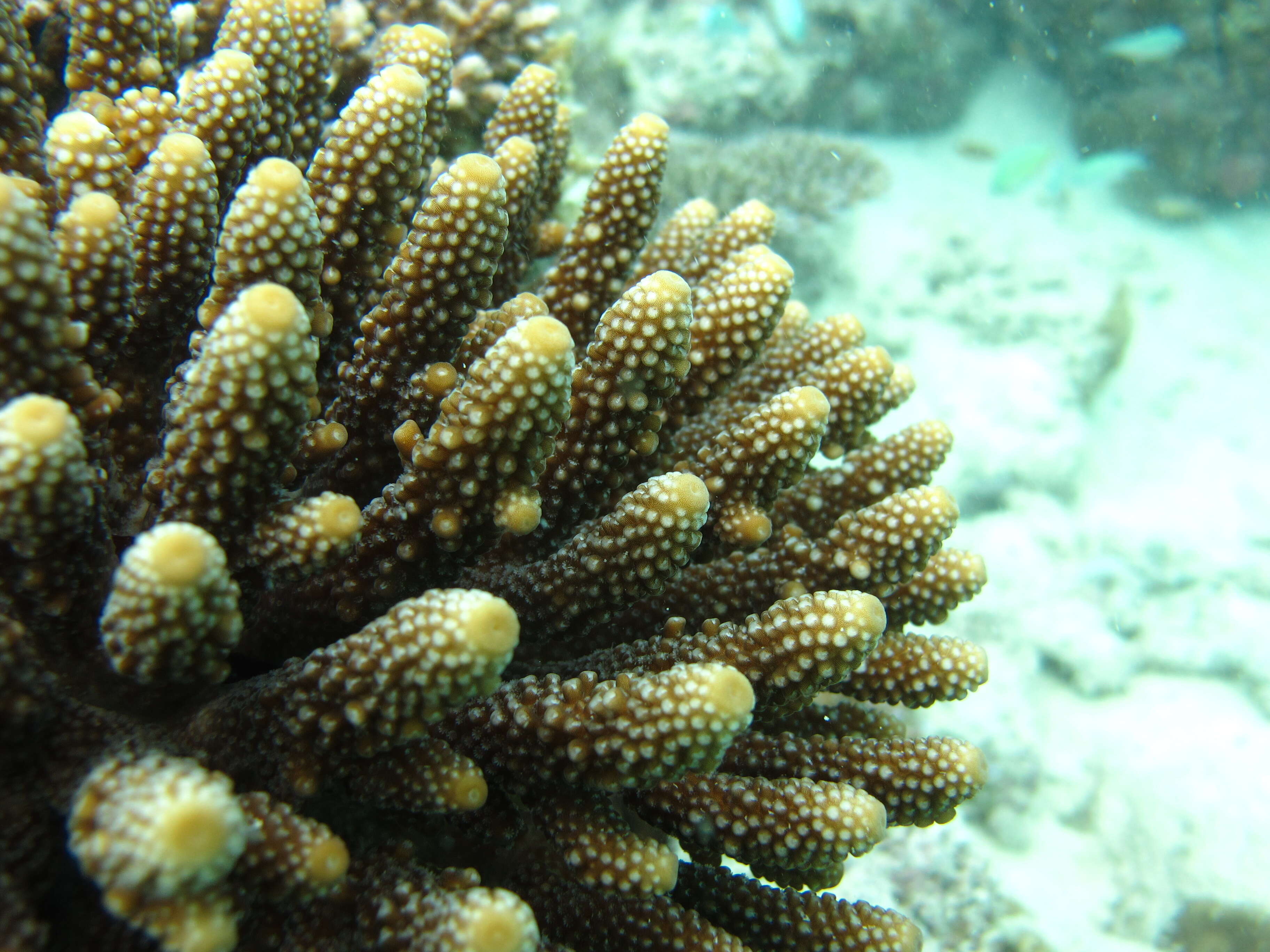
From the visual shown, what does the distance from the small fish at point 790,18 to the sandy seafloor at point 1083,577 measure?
250 centimetres

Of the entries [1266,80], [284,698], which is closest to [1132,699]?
[284,698]

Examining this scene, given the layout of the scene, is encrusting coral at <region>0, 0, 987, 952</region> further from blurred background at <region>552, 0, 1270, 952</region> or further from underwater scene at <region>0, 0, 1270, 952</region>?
blurred background at <region>552, 0, 1270, 952</region>

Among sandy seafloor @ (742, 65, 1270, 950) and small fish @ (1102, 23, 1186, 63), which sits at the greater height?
small fish @ (1102, 23, 1186, 63)

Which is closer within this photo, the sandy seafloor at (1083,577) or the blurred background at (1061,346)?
the sandy seafloor at (1083,577)

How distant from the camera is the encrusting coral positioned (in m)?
1.37

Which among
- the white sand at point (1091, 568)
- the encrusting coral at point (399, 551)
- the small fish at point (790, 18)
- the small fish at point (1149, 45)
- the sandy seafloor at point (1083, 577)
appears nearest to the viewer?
the encrusting coral at point (399, 551)

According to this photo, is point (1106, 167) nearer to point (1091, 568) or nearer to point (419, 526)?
point (1091, 568)

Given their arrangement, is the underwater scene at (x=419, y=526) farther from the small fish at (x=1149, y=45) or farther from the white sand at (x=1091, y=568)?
the small fish at (x=1149, y=45)

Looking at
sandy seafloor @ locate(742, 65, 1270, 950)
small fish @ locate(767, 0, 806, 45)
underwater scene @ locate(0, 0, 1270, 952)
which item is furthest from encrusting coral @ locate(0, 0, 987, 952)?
small fish @ locate(767, 0, 806, 45)

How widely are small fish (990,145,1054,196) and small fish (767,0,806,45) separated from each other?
3.95m

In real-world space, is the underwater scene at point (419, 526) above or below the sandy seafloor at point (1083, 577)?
below

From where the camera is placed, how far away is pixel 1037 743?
6512 mm

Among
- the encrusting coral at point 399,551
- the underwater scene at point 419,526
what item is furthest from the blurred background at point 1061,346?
the encrusting coral at point 399,551

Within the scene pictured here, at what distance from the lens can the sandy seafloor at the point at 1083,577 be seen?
5.88 m
